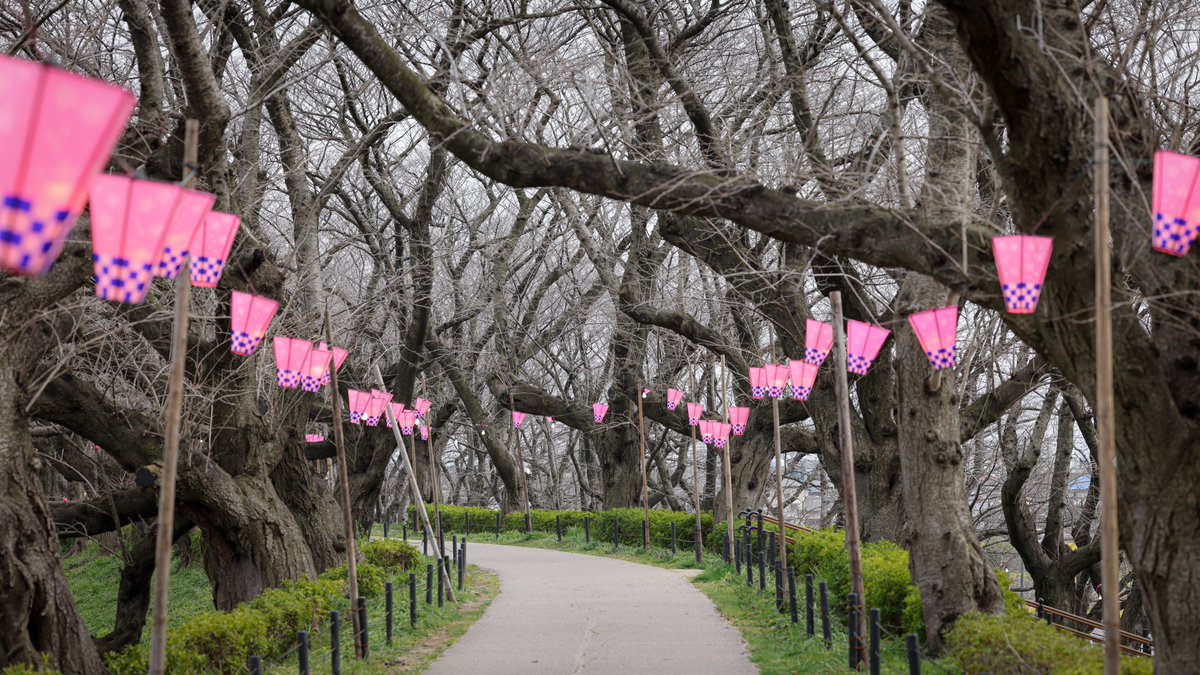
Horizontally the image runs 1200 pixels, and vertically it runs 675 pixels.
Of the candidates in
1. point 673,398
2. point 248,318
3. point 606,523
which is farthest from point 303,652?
point 606,523

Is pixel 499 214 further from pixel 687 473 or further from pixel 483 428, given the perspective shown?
pixel 687 473

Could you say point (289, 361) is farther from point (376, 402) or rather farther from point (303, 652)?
point (376, 402)

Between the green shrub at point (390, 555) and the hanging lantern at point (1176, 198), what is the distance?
1390 centimetres

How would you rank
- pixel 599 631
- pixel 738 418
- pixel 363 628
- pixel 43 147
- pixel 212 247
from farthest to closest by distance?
pixel 738 418 → pixel 599 631 → pixel 363 628 → pixel 212 247 → pixel 43 147

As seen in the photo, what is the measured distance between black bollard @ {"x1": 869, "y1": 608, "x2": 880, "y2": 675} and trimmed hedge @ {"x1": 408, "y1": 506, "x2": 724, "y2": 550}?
12.6 meters

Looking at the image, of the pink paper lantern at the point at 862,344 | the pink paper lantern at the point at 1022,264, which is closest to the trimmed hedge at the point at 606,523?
the pink paper lantern at the point at 862,344

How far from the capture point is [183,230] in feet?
19.5

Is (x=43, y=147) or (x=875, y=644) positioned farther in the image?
(x=875, y=644)

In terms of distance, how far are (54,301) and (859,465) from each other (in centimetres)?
1132

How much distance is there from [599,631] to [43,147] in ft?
31.6

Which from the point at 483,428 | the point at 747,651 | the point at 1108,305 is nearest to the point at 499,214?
the point at 483,428

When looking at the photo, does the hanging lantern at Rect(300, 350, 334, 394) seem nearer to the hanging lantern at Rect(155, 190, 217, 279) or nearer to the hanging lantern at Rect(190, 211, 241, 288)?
the hanging lantern at Rect(190, 211, 241, 288)

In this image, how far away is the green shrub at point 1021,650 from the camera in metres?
6.65

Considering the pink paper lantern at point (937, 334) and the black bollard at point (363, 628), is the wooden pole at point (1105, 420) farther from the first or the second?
the black bollard at point (363, 628)
